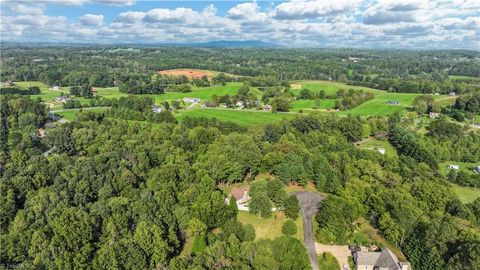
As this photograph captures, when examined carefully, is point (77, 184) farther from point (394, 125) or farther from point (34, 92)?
point (34, 92)

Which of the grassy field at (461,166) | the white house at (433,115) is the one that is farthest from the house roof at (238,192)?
the white house at (433,115)

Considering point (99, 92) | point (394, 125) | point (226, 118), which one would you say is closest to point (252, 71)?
point (99, 92)

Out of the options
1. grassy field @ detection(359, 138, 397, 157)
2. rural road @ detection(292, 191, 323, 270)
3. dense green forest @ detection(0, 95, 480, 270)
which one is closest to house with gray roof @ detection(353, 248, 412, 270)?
dense green forest @ detection(0, 95, 480, 270)

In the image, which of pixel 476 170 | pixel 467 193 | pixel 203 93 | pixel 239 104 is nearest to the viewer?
pixel 467 193

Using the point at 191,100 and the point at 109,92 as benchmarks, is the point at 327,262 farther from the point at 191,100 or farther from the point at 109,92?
the point at 109,92

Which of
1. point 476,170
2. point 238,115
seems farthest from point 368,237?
point 238,115
